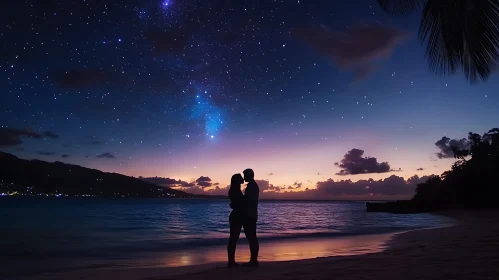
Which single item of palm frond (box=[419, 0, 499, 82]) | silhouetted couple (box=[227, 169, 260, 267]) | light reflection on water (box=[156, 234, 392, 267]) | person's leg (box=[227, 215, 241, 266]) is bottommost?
light reflection on water (box=[156, 234, 392, 267])

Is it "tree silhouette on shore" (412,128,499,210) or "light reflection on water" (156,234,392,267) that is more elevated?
"tree silhouette on shore" (412,128,499,210)

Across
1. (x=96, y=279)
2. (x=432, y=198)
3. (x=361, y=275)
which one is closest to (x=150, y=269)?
(x=96, y=279)

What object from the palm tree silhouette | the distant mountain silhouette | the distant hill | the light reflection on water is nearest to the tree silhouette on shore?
the distant mountain silhouette

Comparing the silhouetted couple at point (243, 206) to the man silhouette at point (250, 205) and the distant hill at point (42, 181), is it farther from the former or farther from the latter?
the distant hill at point (42, 181)

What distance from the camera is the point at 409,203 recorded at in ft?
178

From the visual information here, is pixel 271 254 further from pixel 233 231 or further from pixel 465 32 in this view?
pixel 465 32

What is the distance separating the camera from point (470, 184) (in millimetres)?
49656

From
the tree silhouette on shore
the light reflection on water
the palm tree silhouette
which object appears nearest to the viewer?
the palm tree silhouette

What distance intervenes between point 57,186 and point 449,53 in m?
207

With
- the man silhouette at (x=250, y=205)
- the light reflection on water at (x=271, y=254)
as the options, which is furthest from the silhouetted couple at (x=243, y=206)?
the light reflection on water at (x=271, y=254)

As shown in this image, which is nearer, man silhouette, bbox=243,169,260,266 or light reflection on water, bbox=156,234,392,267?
man silhouette, bbox=243,169,260,266

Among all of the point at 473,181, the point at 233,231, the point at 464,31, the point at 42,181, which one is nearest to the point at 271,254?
the point at 233,231

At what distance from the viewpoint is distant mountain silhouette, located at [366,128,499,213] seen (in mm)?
47719

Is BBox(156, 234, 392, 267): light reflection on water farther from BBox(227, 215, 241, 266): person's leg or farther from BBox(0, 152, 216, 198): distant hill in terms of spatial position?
BBox(0, 152, 216, 198): distant hill
